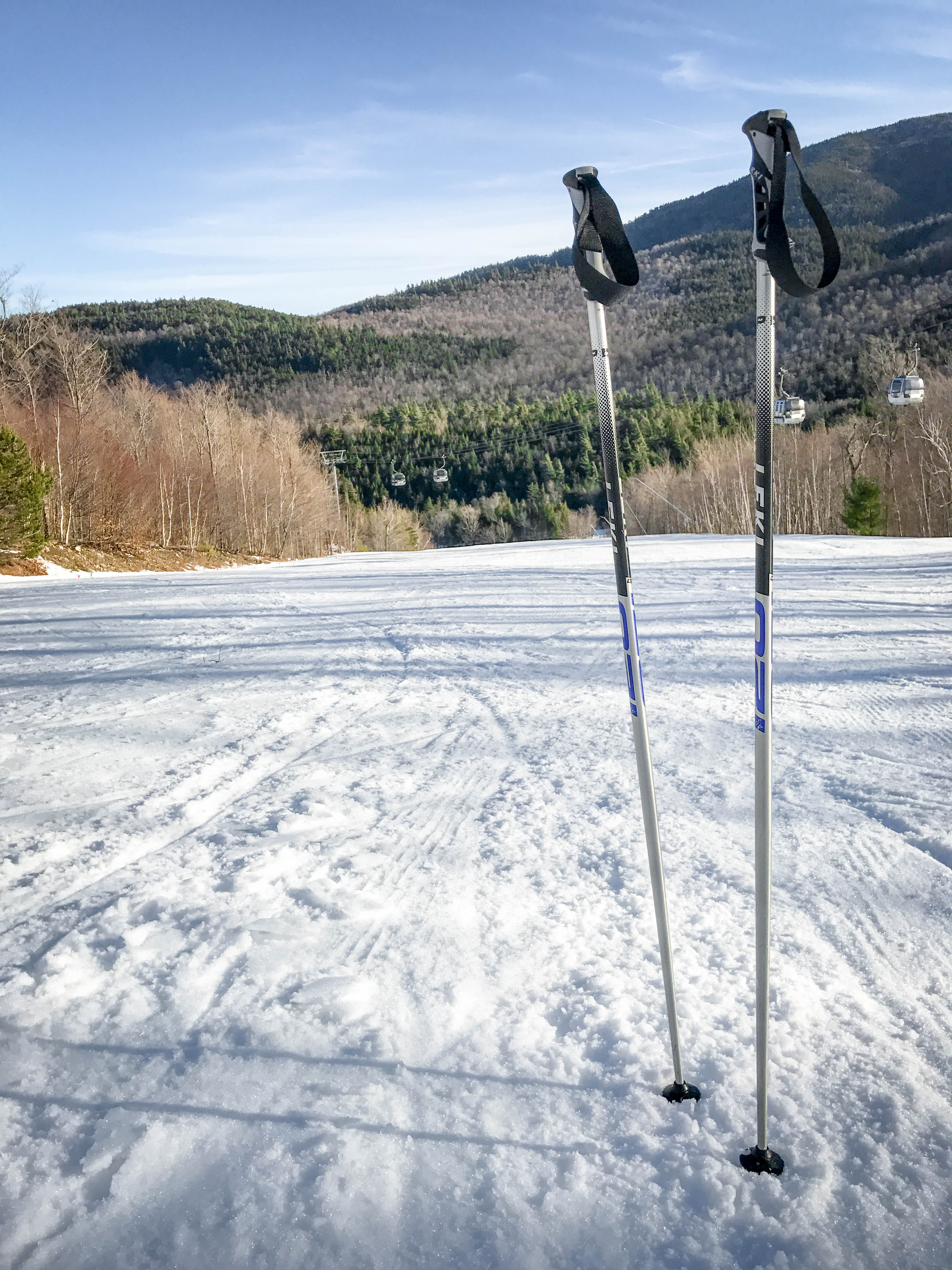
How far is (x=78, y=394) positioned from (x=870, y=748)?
103 ft

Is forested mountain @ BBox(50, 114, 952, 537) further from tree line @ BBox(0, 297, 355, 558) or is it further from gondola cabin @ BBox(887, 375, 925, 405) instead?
gondola cabin @ BBox(887, 375, 925, 405)

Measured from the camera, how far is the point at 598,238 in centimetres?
167

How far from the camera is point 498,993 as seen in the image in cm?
→ 233

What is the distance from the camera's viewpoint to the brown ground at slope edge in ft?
65.6

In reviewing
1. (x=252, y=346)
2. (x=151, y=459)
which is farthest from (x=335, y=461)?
(x=252, y=346)

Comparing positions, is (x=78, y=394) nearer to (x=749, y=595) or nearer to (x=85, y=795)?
(x=749, y=595)

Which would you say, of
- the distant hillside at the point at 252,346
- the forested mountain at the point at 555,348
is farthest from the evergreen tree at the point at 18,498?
the distant hillside at the point at 252,346

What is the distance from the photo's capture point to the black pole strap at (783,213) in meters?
1.49

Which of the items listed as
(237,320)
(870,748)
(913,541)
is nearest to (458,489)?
(237,320)

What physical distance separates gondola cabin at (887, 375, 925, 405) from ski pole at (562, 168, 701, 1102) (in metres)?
20.8

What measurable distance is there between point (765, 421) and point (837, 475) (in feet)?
159

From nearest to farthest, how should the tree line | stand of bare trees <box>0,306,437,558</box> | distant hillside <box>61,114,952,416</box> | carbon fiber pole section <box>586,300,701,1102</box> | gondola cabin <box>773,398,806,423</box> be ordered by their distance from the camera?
carbon fiber pole section <box>586,300,701,1102</box>
gondola cabin <box>773,398,806,423</box>
the tree line
stand of bare trees <box>0,306,437,558</box>
distant hillside <box>61,114,952,416</box>

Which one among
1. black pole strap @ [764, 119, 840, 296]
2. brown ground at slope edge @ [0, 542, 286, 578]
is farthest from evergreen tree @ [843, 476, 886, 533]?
black pole strap @ [764, 119, 840, 296]

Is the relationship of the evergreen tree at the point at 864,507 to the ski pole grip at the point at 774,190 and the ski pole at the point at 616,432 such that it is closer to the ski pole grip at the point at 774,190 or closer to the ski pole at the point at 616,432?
the ski pole at the point at 616,432
